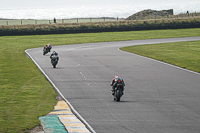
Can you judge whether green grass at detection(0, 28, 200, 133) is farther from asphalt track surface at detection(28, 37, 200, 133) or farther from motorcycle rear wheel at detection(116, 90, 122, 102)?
motorcycle rear wheel at detection(116, 90, 122, 102)

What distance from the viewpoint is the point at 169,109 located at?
14211 mm

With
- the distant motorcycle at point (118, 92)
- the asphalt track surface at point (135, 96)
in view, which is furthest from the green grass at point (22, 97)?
the distant motorcycle at point (118, 92)

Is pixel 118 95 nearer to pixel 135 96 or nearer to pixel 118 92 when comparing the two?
pixel 118 92

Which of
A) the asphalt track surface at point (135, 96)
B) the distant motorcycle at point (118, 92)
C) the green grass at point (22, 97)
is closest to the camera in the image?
the asphalt track surface at point (135, 96)

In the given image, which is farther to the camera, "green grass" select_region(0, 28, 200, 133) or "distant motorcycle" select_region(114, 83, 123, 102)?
"distant motorcycle" select_region(114, 83, 123, 102)

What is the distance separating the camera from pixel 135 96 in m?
16.8

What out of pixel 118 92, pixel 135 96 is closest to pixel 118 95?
pixel 118 92

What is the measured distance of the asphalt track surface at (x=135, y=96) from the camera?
1220 cm

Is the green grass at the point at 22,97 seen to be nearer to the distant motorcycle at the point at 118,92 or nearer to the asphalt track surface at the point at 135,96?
the asphalt track surface at the point at 135,96

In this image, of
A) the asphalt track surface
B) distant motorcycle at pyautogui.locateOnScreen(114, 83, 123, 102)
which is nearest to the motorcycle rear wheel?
distant motorcycle at pyautogui.locateOnScreen(114, 83, 123, 102)

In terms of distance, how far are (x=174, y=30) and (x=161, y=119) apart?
6183cm

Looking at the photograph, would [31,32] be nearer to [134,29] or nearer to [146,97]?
[134,29]

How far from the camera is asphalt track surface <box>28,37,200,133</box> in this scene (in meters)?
12.2

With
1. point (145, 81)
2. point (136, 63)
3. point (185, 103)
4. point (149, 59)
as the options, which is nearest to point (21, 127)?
point (185, 103)
